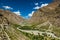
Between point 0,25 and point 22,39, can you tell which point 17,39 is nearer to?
point 22,39

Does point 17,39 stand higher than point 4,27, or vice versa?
point 4,27

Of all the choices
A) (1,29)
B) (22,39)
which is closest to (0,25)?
(1,29)

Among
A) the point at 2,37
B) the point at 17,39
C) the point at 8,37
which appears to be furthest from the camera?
the point at 17,39

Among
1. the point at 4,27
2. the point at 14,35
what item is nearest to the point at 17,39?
the point at 14,35

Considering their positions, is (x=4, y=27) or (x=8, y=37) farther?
(x=4, y=27)

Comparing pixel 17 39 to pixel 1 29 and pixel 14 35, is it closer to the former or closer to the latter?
pixel 14 35

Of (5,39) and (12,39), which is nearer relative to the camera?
(5,39)

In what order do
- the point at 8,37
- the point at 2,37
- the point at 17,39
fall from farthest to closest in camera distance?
the point at 17,39, the point at 8,37, the point at 2,37

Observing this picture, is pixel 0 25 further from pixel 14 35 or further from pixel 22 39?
pixel 22 39

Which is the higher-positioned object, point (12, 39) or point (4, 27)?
point (4, 27)
